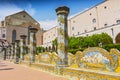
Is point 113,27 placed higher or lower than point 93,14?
lower

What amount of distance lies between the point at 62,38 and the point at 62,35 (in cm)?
19

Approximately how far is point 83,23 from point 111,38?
525 inches

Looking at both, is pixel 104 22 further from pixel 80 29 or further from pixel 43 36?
pixel 43 36

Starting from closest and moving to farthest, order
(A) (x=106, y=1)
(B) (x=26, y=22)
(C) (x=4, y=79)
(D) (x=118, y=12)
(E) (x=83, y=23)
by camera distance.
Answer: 1. (C) (x=4, y=79)
2. (D) (x=118, y=12)
3. (A) (x=106, y=1)
4. (E) (x=83, y=23)
5. (B) (x=26, y=22)

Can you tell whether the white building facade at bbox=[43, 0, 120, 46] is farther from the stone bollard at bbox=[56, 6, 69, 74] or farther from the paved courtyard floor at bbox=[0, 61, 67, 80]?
the paved courtyard floor at bbox=[0, 61, 67, 80]

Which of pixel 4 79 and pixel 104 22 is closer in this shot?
pixel 4 79

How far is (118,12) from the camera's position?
3014 cm

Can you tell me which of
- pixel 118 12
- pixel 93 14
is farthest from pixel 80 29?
pixel 118 12

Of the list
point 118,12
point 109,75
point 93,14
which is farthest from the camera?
point 93,14

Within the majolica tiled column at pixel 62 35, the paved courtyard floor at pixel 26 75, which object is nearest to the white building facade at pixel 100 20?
the majolica tiled column at pixel 62 35

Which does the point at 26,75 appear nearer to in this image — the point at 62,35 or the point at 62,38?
the point at 62,38

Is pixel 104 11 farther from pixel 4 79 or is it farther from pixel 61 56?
pixel 4 79

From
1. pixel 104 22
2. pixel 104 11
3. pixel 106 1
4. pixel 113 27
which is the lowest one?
pixel 113 27

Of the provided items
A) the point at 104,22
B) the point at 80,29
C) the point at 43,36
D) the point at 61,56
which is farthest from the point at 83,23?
the point at 61,56
